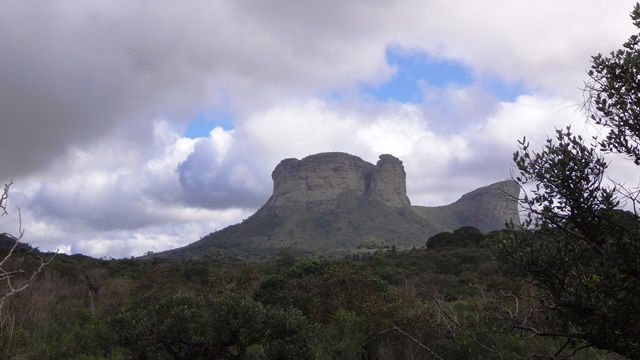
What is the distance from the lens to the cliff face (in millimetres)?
174250

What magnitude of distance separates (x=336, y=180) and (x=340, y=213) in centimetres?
2495

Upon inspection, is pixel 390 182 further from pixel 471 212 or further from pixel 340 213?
pixel 471 212

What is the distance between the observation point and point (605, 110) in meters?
4.93

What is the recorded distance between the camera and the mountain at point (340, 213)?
13862 cm

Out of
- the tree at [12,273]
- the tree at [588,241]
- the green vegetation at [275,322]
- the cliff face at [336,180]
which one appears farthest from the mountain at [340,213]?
the tree at [588,241]

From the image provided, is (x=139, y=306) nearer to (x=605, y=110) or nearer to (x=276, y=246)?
(x=605, y=110)

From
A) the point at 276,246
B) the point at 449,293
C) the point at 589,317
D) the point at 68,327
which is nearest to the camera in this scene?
the point at 589,317

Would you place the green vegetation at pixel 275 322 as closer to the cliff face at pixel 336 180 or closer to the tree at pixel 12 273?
the tree at pixel 12 273

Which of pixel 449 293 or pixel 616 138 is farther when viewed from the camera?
pixel 449 293

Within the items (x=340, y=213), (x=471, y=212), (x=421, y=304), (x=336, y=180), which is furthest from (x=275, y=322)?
(x=471, y=212)

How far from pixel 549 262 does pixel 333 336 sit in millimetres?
12797

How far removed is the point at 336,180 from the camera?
601ft

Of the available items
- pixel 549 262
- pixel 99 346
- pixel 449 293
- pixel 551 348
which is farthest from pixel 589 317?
pixel 449 293

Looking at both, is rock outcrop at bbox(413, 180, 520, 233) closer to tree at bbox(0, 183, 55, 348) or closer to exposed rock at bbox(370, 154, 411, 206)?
exposed rock at bbox(370, 154, 411, 206)
